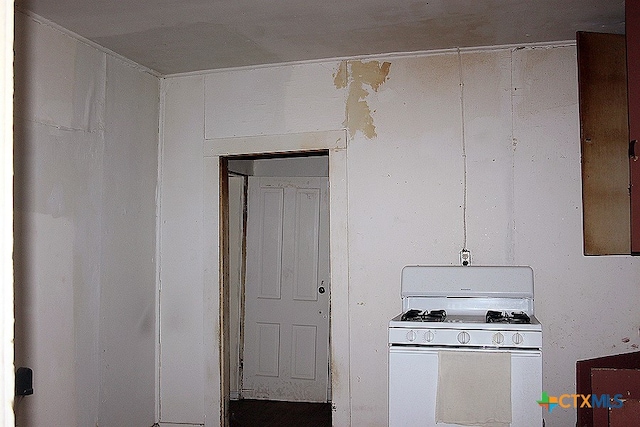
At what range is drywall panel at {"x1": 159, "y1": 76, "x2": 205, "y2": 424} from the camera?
4.46 meters

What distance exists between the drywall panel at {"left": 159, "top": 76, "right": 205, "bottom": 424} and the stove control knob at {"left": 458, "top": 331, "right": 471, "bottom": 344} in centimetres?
183

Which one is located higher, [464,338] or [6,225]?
[6,225]

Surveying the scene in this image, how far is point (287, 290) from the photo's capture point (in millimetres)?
5727

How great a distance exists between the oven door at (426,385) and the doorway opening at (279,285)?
2279 mm

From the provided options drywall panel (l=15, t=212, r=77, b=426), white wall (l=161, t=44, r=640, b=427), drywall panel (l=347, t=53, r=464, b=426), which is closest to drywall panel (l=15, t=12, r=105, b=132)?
drywall panel (l=15, t=212, r=77, b=426)

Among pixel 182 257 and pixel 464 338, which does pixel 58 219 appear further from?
pixel 464 338

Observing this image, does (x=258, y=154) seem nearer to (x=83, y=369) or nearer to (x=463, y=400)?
(x=83, y=369)

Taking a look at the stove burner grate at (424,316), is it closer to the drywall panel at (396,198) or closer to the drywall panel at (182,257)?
the drywall panel at (396,198)

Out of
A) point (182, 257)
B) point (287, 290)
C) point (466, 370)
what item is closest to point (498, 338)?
point (466, 370)

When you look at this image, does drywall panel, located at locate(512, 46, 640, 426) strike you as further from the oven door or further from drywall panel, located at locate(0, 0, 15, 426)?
drywall panel, located at locate(0, 0, 15, 426)

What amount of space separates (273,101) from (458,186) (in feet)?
4.51

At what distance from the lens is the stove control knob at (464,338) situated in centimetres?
330

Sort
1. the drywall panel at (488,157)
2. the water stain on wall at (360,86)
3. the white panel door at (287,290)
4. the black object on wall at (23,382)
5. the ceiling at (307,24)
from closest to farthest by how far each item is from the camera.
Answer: the black object on wall at (23,382) < the ceiling at (307,24) < the drywall panel at (488,157) < the water stain on wall at (360,86) < the white panel door at (287,290)

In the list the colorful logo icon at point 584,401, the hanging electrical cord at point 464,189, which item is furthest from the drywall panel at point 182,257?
the colorful logo icon at point 584,401
